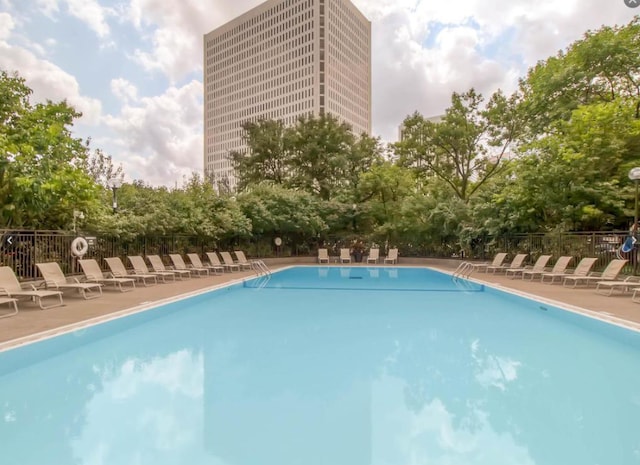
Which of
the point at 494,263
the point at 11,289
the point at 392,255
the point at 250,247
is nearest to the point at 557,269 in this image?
the point at 494,263

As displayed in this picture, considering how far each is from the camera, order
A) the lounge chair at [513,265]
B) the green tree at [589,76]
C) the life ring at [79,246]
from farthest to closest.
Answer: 1. the green tree at [589,76]
2. the lounge chair at [513,265]
3. the life ring at [79,246]

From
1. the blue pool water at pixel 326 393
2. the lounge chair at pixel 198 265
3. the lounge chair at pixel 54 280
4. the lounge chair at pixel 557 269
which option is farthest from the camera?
the lounge chair at pixel 198 265

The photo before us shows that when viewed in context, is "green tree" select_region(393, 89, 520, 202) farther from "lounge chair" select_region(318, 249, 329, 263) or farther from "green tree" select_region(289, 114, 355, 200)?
"lounge chair" select_region(318, 249, 329, 263)

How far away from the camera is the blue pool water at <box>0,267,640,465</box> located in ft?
11.1

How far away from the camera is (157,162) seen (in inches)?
1737

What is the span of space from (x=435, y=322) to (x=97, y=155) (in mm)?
28240

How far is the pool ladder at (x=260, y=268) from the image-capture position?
59.9 ft

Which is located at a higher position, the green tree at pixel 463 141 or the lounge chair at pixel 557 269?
the green tree at pixel 463 141

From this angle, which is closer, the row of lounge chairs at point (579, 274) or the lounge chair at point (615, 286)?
→ the lounge chair at point (615, 286)

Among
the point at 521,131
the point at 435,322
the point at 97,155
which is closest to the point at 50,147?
the point at 435,322

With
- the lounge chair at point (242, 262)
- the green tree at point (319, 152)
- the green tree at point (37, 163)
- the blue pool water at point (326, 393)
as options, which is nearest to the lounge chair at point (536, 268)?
the blue pool water at point (326, 393)

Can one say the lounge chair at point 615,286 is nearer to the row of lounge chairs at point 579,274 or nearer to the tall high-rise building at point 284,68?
the row of lounge chairs at point 579,274

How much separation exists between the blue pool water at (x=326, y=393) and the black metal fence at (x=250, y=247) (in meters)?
5.25

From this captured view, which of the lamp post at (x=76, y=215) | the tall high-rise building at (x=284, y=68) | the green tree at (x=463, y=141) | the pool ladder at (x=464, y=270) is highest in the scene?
the tall high-rise building at (x=284, y=68)
